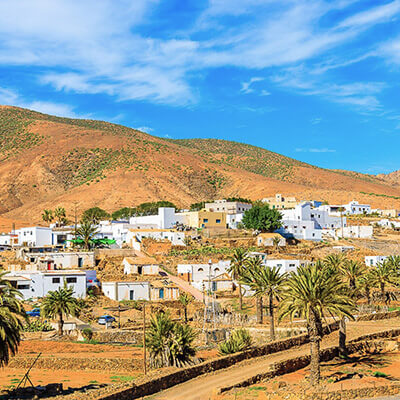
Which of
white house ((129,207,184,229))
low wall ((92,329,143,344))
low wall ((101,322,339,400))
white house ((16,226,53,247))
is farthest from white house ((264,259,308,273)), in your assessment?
white house ((16,226,53,247))

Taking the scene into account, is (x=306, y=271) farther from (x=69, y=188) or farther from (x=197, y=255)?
(x=69, y=188)

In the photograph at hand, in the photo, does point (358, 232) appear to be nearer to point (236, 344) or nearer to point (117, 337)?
point (117, 337)

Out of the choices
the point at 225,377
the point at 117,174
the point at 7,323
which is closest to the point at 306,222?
the point at 225,377

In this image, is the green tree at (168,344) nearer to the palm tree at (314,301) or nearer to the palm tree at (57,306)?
the palm tree at (314,301)

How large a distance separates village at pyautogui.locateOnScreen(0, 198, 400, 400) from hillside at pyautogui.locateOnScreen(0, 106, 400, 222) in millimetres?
30024

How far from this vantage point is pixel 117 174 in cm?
12962

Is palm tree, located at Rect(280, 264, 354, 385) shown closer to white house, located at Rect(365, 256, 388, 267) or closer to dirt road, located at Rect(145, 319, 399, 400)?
dirt road, located at Rect(145, 319, 399, 400)

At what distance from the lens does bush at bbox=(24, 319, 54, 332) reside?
35344 millimetres

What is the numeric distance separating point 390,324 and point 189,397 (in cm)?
2189

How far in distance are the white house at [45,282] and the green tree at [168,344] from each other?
19.9m

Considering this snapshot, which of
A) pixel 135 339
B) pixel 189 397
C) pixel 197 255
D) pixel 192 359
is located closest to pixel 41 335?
pixel 135 339

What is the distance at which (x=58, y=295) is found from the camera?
3672 centimetres

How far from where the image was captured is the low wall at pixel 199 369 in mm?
20266

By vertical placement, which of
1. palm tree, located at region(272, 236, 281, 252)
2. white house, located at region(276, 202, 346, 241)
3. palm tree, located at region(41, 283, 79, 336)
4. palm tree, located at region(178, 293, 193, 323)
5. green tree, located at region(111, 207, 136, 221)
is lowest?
palm tree, located at region(178, 293, 193, 323)
